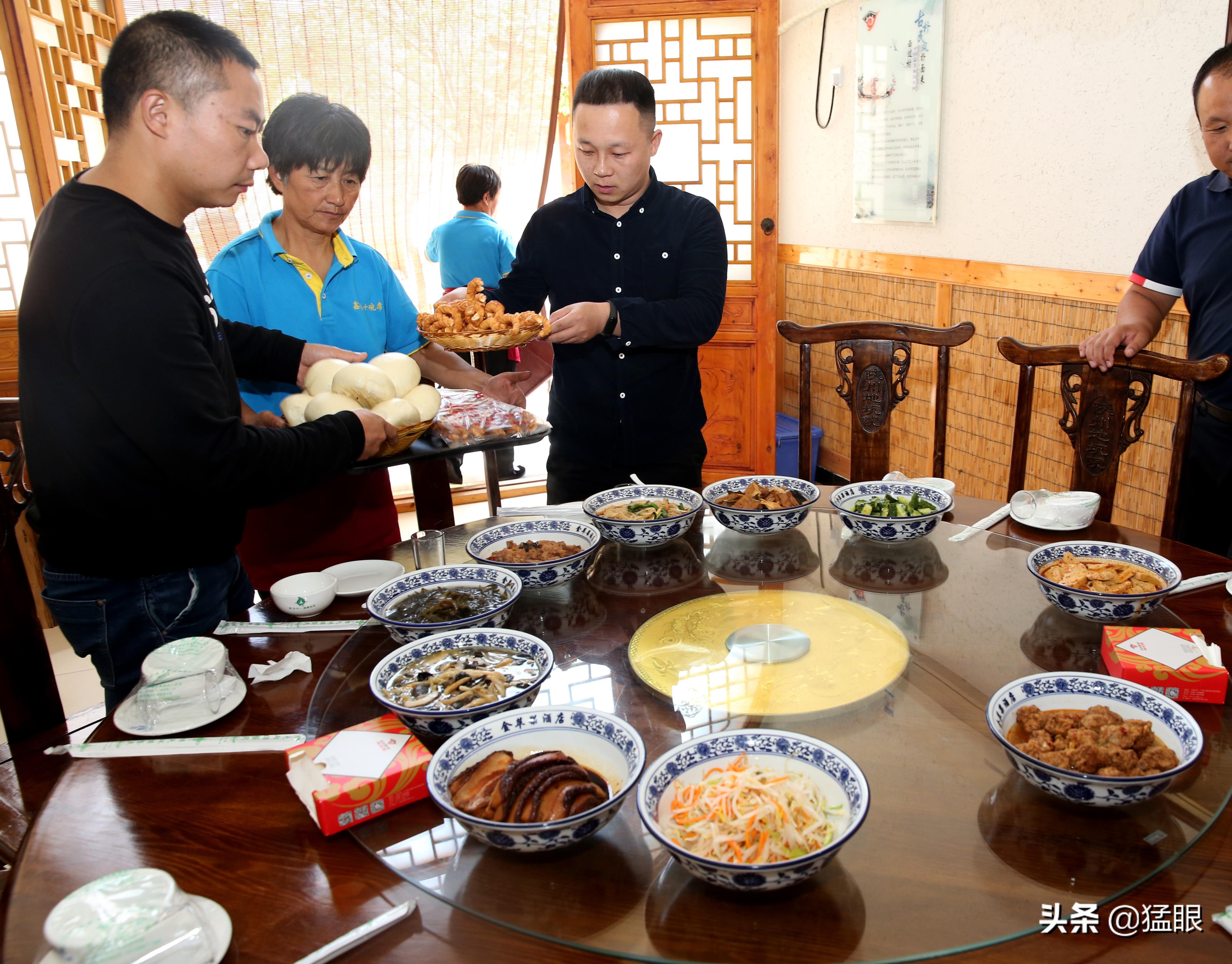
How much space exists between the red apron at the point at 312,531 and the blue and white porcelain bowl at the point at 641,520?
0.58 metres

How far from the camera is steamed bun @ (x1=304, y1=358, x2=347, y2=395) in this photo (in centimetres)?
→ 188

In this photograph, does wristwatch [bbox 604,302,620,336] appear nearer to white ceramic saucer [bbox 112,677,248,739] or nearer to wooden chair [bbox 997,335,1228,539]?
wooden chair [bbox 997,335,1228,539]

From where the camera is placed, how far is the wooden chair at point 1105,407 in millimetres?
2000

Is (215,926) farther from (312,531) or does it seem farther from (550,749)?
(312,531)

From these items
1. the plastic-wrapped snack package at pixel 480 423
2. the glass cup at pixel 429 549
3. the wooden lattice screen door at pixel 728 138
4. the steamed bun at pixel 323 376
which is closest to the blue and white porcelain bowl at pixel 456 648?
the glass cup at pixel 429 549

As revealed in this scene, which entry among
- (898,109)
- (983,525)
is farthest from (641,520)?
(898,109)

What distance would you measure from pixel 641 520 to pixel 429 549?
47 centimetres

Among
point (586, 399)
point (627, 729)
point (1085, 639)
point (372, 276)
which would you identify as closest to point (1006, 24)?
point (586, 399)

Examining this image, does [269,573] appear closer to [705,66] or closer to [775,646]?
[775,646]

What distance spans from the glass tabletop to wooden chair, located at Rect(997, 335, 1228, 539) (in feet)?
2.48

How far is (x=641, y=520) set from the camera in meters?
1.75

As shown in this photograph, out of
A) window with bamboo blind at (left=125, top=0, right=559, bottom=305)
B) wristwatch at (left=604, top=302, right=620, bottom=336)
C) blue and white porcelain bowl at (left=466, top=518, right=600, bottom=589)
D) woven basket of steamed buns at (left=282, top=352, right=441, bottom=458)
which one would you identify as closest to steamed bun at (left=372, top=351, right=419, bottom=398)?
woven basket of steamed buns at (left=282, top=352, right=441, bottom=458)

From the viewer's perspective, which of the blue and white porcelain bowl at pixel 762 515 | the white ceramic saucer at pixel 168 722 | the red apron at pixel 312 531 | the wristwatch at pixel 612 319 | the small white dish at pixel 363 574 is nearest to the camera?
the white ceramic saucer at pixel 168 722

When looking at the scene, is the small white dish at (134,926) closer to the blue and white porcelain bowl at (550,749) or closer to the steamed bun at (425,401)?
the blue and white porcelain bowl at (550,749)
